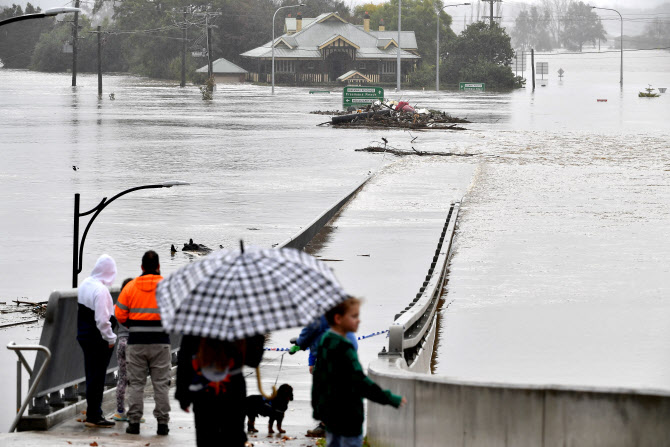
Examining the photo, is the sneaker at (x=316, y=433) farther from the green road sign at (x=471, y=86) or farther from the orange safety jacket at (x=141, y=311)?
the green road sign at (x=471, y=86)

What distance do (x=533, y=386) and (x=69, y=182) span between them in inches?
1163

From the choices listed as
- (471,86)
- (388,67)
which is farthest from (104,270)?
(388,67)

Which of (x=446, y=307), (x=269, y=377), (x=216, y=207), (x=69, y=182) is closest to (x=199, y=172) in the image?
(x=69, y=182)

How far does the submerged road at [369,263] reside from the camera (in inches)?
341

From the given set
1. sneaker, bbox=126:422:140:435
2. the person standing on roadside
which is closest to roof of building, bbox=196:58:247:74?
sneaker, bbox=126:422:140:435

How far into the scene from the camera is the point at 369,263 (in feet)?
67.9

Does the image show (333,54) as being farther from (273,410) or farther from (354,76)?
(273,410)

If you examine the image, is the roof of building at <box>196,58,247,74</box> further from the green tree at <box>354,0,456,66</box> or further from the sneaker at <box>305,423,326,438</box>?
the sneaker at <box>305,423,326,438</box>

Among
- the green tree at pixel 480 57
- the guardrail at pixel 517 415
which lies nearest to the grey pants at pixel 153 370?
the guardrail at pixel 517 415

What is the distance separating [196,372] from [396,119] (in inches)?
2314

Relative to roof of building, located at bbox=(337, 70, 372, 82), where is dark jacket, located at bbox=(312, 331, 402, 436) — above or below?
below

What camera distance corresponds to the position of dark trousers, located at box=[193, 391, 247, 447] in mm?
5512

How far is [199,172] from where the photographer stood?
3825 cm

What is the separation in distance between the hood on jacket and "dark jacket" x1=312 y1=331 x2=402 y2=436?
3329 mm
